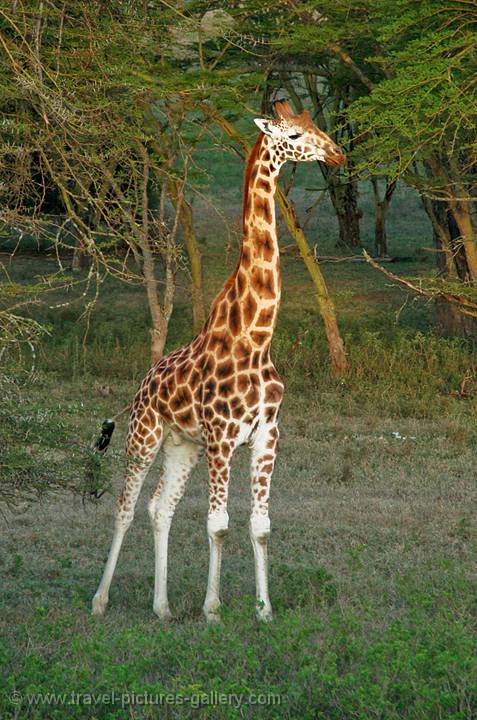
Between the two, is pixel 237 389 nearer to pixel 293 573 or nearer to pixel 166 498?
pixel 166 498

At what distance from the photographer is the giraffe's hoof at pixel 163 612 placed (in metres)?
7.12

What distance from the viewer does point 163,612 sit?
23.5 ft

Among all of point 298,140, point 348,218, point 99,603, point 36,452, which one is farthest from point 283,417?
point 348,218

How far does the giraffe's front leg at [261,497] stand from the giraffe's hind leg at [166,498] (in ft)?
2.20

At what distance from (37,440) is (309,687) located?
2.01m

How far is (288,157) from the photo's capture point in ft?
23.5

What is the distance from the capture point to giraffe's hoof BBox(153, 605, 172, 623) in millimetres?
7121

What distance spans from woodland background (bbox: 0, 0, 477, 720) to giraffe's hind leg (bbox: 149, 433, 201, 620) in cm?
19

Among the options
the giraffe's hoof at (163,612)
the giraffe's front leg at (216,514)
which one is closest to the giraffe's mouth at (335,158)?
the giraffe's front leg at (216,514)

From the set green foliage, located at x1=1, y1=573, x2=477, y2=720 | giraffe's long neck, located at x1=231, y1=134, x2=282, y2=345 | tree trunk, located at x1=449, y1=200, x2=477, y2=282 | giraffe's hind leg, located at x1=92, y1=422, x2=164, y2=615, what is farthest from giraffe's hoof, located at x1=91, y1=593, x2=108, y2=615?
tree trunk, located at x1=449, y1=200, x2=477, y2=282

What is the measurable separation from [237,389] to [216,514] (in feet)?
2.49

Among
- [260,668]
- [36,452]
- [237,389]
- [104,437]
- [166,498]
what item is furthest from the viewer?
[104,437]

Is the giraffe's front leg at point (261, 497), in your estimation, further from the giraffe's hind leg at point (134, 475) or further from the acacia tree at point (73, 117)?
the acacia tree at point (73, 117)

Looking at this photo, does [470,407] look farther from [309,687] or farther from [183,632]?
[309,687]
